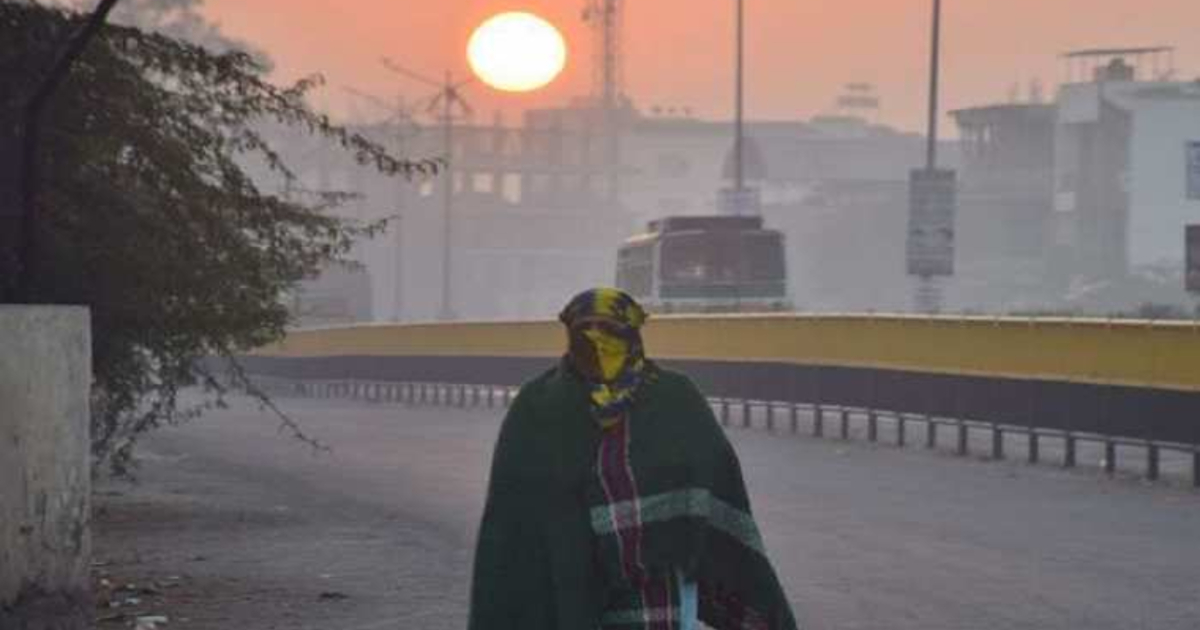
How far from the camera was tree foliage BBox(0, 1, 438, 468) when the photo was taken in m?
14.9

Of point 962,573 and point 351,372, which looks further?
point 351,372

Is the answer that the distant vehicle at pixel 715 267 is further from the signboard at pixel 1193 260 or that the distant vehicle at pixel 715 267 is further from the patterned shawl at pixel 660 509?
Result: the patterned shawl at pixel 660 509

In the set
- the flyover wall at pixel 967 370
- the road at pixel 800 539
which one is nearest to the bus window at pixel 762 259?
the flyover wall at pixel 967 370

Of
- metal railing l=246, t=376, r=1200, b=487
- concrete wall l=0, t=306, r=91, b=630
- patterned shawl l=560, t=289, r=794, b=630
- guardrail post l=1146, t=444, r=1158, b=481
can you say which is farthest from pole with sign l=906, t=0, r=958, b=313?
patterned shawl l=560, t=289, r=794, b=630

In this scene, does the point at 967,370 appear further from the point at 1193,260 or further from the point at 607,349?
the point at 607,349

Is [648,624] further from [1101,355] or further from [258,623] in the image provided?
[1101,355]

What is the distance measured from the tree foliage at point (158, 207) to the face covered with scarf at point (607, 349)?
30.0 feet

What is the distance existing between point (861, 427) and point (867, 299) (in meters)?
112

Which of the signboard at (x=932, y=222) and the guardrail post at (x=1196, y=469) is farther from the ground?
the signboard at (x=932, y=222)

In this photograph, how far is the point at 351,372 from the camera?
183 ft

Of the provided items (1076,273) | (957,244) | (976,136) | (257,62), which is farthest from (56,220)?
(976,136)

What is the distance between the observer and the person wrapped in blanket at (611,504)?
5.47 meters

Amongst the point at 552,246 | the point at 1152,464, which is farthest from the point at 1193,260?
the point at 552,246

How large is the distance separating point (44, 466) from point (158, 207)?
5.46 metres
